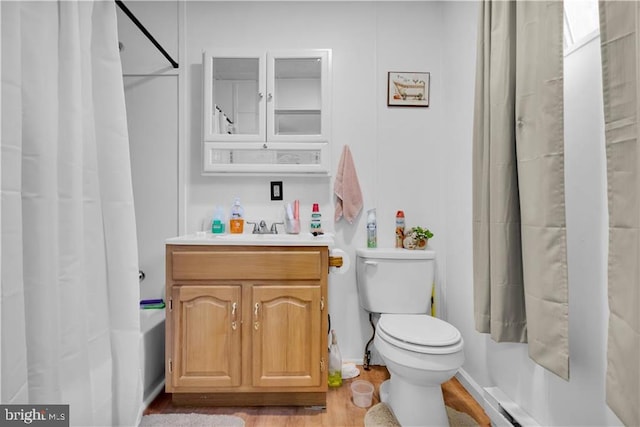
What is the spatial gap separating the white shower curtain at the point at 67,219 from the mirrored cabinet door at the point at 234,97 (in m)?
1.15

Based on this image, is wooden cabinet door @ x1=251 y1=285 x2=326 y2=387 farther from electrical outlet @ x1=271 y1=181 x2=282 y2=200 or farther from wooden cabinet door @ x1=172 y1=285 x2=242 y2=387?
electrical outlet @ x1=271 y1=181 x2=282 y2=200

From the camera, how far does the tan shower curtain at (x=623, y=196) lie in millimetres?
734

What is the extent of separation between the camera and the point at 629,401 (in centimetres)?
74

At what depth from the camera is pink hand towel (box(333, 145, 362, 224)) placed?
2.12m

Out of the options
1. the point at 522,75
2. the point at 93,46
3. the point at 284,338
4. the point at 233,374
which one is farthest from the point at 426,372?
the point at 93,46

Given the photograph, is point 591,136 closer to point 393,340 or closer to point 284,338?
→ point 393,340

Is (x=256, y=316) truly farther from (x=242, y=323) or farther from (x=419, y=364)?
(x=419, y=364)

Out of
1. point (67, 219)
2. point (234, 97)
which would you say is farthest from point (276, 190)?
point (67, 219)

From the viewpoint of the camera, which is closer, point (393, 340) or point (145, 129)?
point (393, 340)

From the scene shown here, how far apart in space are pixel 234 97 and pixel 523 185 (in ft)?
5.63

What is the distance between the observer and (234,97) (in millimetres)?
2074

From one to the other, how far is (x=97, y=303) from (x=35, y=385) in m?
0.22

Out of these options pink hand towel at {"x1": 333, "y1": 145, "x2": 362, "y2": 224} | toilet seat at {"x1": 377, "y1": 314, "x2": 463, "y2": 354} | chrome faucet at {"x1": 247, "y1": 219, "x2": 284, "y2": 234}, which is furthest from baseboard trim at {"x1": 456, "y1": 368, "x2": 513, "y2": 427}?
chrome faucet at {"x1": 247, "y1": 219, "x2": 284, "y2": 234}

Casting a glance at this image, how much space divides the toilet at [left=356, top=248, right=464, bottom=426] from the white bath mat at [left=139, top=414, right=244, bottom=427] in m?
0.77
